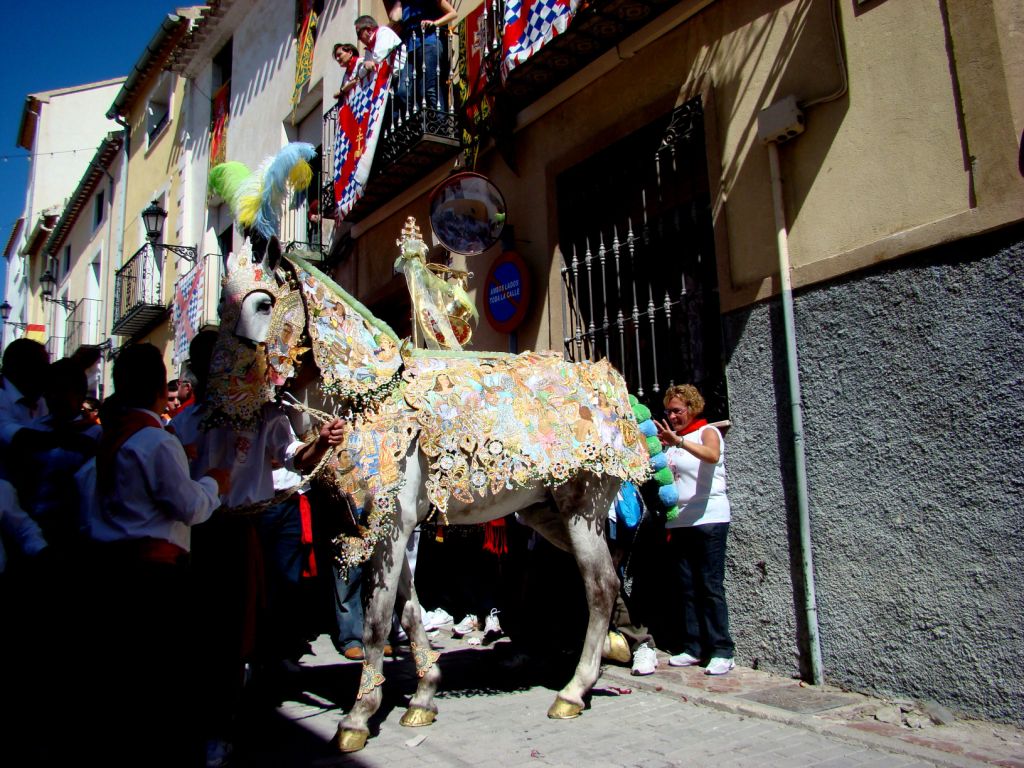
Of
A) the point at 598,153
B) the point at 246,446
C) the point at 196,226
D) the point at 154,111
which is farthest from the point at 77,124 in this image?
the point at 246,446

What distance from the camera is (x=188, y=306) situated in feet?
51.2

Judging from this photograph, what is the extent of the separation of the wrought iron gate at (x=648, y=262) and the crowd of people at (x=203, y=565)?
84 cm

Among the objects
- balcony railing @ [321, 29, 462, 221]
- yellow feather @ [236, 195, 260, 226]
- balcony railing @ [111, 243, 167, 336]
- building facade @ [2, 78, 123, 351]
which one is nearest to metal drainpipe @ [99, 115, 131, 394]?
balcony railing @ [111, 243, 167, 336]

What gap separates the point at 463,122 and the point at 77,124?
86.1 ft

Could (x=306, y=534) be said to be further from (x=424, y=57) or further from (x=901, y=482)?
(x=424, y=57)

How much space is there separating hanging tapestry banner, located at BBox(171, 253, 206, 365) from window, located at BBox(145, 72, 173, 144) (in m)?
5.73

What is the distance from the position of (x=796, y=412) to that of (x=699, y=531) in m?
1.00

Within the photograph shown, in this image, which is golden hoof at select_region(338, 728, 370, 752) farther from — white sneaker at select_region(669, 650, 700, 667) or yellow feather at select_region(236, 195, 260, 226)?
yellow feather at select_region(236, 195, 260, 226)

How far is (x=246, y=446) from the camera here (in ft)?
12.4

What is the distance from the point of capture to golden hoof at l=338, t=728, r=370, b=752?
3.69m

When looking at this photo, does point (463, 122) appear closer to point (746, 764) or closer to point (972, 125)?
point (972, 125)

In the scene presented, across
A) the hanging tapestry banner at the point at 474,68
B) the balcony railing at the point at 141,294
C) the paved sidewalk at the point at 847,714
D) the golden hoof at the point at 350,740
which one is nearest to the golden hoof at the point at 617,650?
the paved sidewalk at the point at 847,714

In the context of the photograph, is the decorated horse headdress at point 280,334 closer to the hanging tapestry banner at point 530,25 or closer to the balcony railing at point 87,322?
the hanging tapestry banner at point 530,25

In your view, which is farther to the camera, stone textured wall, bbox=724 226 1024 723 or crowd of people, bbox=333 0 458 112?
crowd of people, bbox=333 0 458 112
